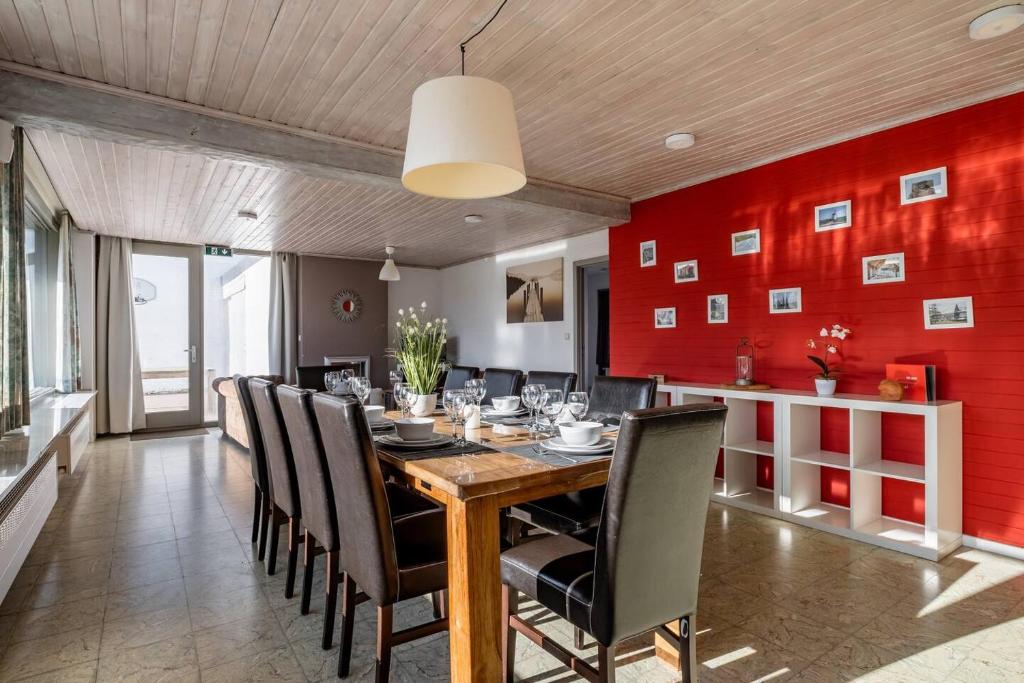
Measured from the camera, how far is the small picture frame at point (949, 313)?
10.2 ft

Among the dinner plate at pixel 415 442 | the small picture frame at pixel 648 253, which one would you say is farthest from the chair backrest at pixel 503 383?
the small picture frame at pixel 648 253

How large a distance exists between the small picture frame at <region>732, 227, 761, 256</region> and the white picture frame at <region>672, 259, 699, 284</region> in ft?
1.24

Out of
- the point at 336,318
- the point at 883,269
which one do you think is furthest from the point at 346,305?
the point at 883,269

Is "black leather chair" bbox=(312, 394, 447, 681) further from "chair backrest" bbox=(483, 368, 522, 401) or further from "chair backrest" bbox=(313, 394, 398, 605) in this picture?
"chair backrest" bbox=(483, 368, 522, 401)

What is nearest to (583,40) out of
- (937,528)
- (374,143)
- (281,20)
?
(281,20)

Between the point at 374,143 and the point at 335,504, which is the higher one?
the point at 374,143

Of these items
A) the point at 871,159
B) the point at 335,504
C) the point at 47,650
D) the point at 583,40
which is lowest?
the point at 47,650

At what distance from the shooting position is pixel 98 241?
6699 millimetres

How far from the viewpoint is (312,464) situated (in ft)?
6.73

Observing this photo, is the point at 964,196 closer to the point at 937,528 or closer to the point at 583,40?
the point at 937,528

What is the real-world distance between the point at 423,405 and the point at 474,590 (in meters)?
1.34

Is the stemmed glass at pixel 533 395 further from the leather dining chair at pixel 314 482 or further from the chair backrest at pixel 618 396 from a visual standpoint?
the leather dining chair at pixel 314 482

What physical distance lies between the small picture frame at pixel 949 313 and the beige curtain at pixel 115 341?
26.7 feet

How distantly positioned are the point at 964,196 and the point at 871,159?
0.59 meters
